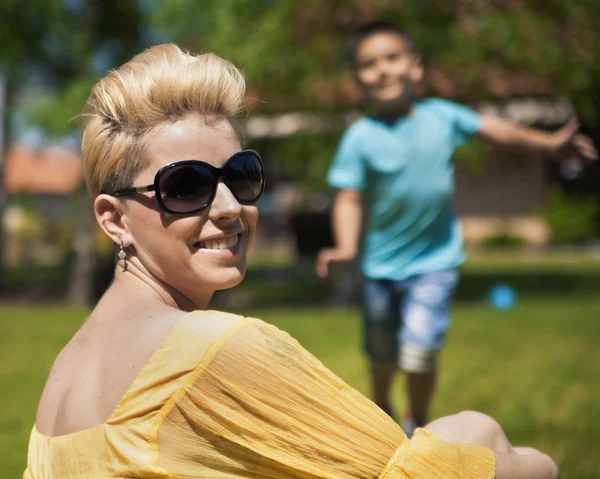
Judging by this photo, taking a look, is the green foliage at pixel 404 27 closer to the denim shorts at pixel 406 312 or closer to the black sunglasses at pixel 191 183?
the denim shorts at pixel 406 312

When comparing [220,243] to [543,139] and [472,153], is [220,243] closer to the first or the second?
[543,139]

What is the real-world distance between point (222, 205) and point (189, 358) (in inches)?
19.0

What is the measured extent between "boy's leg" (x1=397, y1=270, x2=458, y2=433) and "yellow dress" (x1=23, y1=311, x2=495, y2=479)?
266 centimetres

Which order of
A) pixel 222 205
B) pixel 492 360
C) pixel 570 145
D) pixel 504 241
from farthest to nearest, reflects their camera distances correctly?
pixel 504 241, pixel 492 360, pixel 570 145, pixel 222 205

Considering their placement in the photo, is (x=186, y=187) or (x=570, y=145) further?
(x=570, y=145)

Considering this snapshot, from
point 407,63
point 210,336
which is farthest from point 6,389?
point 210,336

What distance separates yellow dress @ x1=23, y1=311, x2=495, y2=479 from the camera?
1504 mm

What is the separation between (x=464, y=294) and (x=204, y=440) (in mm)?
12509

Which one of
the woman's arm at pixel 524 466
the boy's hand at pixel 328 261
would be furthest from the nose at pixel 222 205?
the boy's hand at pixel 328 261

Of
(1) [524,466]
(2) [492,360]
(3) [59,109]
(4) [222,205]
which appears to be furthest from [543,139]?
(3) [59,109]

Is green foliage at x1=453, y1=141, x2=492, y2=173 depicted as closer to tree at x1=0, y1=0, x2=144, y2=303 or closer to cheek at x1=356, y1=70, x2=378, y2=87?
tree at x1=0, y1=0, x2=144, y2=303

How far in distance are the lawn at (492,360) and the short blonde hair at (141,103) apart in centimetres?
279

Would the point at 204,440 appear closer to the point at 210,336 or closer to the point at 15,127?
the point at 210,336

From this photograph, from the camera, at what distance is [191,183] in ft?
5.93
